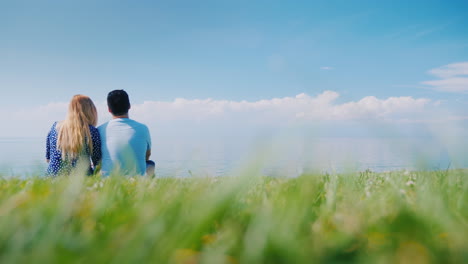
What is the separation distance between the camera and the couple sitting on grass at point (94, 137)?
6.36 m

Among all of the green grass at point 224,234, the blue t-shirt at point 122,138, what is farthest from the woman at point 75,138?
the green grass at point 224,234

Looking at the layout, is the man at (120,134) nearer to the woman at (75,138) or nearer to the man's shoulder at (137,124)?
the man's shoulder at (137,124)

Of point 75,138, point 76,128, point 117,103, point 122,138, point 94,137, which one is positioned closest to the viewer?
point 75,138

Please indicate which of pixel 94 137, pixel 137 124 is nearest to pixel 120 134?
pixel 137 124

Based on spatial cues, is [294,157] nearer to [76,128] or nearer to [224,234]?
[224,234]

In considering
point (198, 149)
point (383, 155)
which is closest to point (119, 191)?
point (198, 149)

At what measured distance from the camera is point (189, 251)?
0.94m

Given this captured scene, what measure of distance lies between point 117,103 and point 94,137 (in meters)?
0.82

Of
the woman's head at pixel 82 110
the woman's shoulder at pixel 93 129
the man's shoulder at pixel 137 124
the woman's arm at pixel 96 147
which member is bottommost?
the woman's arm at pixel 96 147

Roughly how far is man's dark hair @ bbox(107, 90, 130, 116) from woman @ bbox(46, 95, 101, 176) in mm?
406

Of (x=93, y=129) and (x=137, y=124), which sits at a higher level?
(x=137, y=124)

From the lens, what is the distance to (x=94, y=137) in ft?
22.7

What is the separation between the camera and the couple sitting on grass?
6355mm

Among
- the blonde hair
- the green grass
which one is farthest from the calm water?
the blonde hair
